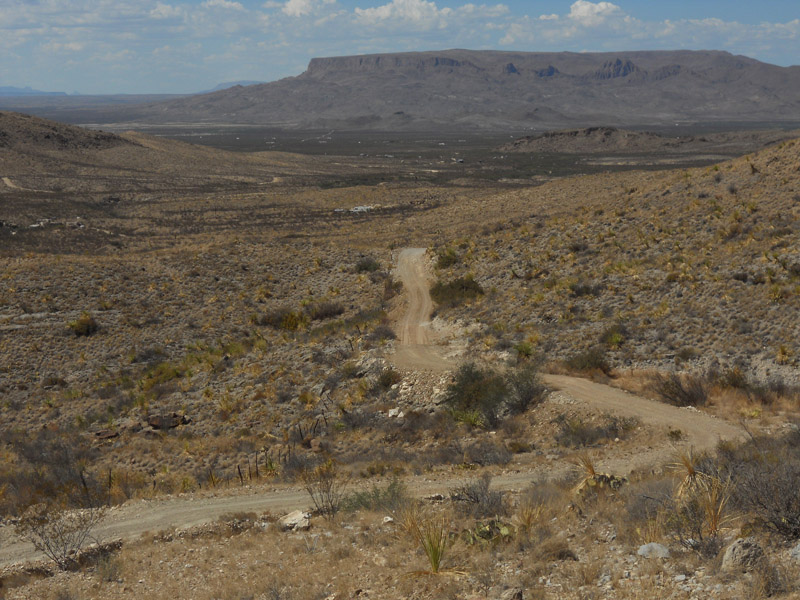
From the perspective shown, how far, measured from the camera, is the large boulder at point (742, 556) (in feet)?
23.3

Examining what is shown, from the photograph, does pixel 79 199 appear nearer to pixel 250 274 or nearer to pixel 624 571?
pixel 250 274

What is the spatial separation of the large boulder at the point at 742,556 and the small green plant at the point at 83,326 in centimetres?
2567

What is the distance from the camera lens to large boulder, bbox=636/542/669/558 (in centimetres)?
777

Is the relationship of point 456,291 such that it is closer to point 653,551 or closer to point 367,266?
point 367,266

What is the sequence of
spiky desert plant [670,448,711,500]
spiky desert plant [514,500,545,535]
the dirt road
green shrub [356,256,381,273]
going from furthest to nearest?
green shrub [356,256,381,273], the dirt road, spiky desert plant [514,500,545,535], spiky desert plant [670,448,711,500]

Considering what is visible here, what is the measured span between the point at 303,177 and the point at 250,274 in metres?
60.9

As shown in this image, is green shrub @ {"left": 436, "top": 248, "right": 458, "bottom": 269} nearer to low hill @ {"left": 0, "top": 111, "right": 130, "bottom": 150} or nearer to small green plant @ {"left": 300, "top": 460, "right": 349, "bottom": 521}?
small green plant @ {"left": 300, "top": 460, "right": 349, "bottom": 521}

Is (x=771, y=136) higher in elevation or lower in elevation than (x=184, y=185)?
higher

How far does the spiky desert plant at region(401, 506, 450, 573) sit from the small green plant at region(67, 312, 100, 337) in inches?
817

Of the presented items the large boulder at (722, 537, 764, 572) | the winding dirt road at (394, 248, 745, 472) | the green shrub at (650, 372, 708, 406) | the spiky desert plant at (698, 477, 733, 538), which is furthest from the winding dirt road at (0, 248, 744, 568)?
the large boulder at (722, 537, 764, 572)

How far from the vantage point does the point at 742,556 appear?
716 centimetres

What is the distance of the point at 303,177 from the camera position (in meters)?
92.8

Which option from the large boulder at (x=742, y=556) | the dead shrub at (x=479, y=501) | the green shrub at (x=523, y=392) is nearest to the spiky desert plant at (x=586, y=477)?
the dead shrub at (x=479, y=501)

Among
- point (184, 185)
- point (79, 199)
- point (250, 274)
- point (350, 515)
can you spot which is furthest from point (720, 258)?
point (184, 185)
